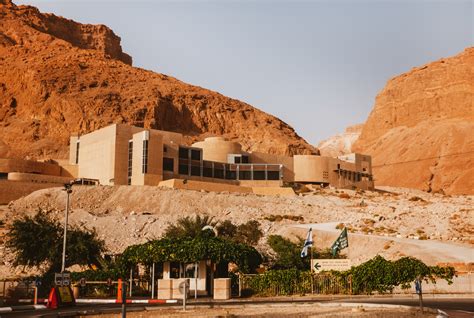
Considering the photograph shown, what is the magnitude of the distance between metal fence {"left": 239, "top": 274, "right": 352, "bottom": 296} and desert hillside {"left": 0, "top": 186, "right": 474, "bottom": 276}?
431 inches

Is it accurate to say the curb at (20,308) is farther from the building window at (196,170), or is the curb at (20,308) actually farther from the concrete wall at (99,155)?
the building window at (196,170)

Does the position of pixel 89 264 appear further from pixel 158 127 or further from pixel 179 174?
pixel 158 127

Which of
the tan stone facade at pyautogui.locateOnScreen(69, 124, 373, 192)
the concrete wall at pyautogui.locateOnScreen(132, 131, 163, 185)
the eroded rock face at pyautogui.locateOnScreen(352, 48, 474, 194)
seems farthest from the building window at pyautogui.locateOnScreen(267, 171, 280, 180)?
the eroded rock face at pyautogui.locateOnScreen(352, 48, 474, 194)

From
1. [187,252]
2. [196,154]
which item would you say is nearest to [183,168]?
[196,154]

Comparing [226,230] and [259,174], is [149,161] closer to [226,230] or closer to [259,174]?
[259,174]

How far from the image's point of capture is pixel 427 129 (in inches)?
6137

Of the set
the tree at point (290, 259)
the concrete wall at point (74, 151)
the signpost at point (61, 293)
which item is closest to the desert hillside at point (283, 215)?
the tree at point (290, 259)

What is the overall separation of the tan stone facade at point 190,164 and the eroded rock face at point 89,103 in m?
38.7

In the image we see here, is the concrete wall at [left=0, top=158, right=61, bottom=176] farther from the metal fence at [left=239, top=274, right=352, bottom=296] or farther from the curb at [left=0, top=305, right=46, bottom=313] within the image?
the curb at [left=0, top=305, right=46, bottom=313]

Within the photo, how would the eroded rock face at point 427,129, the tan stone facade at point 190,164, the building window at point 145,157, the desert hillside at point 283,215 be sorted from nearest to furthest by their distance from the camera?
the desert hillside at point 283,215, the building window at point 145,157, the tan stone facade at point 190,164, the eroded rock face at point 427,129

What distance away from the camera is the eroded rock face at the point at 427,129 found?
135125mm

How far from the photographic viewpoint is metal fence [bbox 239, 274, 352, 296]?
100 feet

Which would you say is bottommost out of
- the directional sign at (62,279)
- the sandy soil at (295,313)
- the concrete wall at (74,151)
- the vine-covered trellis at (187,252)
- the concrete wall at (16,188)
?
the sandy soil at (295,313)

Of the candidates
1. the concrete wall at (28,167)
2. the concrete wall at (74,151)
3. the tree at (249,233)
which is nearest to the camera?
the tree at (249,233)
